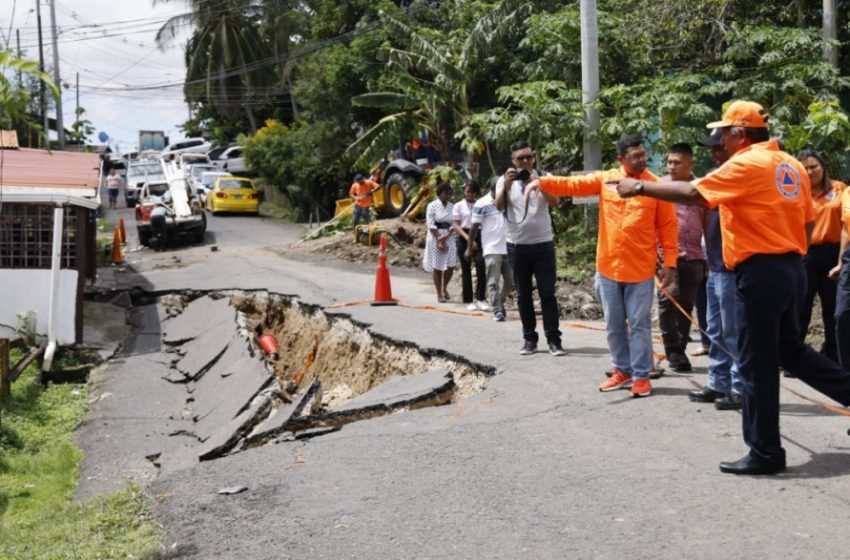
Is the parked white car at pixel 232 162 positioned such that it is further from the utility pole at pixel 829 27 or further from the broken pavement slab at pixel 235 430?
the broken pavement slab at pixel 235 430

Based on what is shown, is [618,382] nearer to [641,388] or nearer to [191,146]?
[641,388]

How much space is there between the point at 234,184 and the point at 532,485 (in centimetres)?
3410

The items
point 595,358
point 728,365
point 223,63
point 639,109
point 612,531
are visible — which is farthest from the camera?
point 223,63

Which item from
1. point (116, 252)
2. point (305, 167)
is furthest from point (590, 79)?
point (305, 167)

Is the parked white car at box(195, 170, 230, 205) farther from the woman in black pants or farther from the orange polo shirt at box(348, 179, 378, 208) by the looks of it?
the woman in black pants

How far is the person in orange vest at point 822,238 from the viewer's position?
8414 mm

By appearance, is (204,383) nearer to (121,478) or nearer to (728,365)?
(121,478)

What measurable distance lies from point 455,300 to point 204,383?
4.22m

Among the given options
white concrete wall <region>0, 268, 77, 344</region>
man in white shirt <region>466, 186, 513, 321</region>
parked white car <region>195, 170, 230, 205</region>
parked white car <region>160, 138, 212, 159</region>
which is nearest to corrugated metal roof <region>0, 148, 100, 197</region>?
white concrete wall <region>0, 268, 77, 344</region>

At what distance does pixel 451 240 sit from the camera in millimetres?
15195

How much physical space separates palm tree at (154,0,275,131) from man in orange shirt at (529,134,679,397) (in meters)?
46.2

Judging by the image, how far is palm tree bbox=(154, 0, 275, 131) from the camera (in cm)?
5253

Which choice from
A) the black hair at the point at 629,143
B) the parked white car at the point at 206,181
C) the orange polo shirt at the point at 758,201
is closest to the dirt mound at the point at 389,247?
the black hair at the point at 629,143

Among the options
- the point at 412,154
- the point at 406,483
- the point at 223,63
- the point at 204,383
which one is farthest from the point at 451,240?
the point at 223,63
